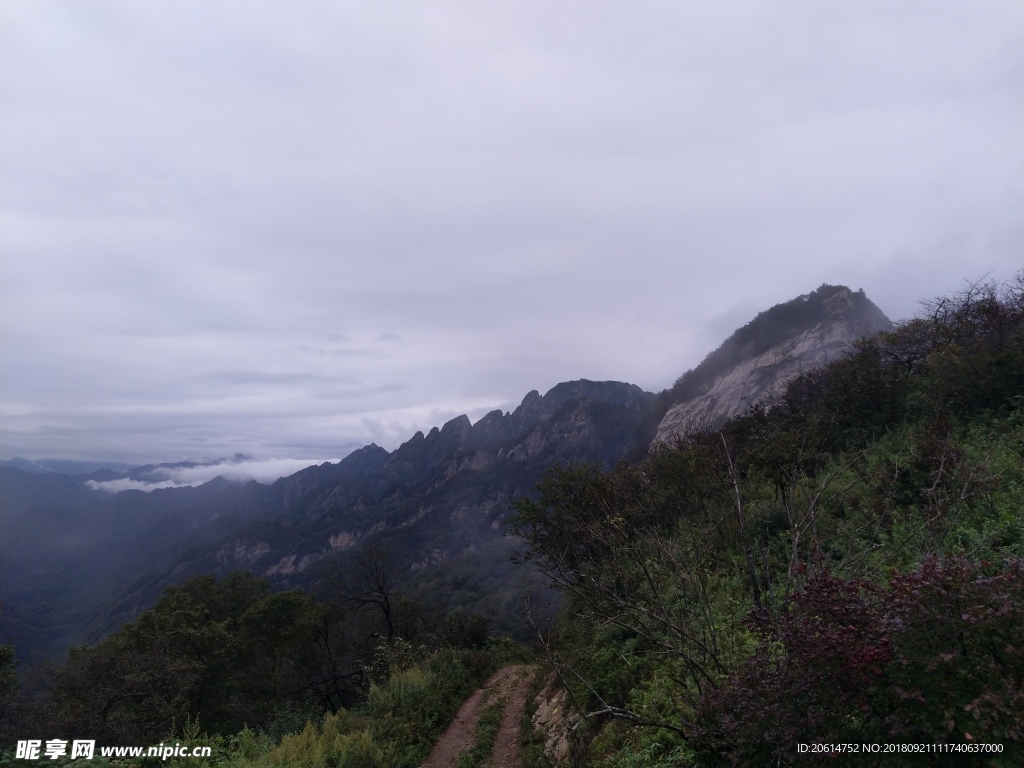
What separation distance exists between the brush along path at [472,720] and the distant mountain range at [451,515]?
12.6m

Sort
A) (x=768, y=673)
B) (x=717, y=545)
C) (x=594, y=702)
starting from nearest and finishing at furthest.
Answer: (x=768, y=673) < (x=594, y=702) < (x=717, y=545)

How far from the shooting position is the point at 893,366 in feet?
59.1

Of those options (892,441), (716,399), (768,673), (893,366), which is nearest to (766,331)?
(716,399)

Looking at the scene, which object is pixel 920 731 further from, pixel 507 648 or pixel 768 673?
pixel 507 648

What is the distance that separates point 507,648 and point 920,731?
18.0 m

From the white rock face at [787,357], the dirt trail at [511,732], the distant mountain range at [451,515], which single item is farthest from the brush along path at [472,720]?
the white rock face at [787,357]

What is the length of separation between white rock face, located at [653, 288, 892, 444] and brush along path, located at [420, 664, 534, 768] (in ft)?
124

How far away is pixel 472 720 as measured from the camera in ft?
39.4

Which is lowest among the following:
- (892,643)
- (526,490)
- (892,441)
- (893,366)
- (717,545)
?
(526,490)

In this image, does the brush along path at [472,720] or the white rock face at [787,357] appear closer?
the brush along path at [472,720]

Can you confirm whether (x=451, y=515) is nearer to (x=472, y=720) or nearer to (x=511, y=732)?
(x=472, y=720)

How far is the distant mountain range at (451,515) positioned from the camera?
55094mm

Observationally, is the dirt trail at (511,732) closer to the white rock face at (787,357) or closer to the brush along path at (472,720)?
the brush along path at (472,720)

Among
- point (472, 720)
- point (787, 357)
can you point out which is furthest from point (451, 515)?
point (472, 720)
